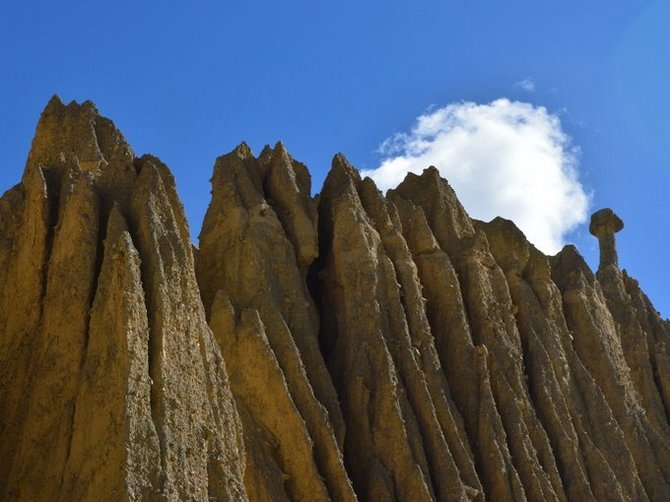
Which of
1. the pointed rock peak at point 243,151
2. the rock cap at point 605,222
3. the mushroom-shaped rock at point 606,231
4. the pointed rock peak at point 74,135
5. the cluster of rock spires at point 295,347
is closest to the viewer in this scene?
the cluster of rock spires at point 295,347

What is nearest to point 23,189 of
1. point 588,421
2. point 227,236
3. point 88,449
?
point 88,449

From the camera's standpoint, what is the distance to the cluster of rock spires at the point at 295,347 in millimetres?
13195

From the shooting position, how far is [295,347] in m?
18.7

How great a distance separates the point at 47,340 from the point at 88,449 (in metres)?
1.87

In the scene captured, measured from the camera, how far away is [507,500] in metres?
20.8

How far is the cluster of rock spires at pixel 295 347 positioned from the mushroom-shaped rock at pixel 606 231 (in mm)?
2955

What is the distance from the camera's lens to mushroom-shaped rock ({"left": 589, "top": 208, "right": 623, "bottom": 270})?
3634 centimetres

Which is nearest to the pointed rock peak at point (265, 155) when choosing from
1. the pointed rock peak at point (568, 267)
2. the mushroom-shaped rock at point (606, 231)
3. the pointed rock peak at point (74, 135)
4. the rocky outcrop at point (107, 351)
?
the pointed rock peak at point (74, 135)

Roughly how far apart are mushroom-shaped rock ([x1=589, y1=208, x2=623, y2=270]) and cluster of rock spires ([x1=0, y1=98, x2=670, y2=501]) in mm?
2955

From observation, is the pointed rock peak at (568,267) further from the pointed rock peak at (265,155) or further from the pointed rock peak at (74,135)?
the pointed rock peak at (74,135)

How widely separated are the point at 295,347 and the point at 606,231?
2094cm

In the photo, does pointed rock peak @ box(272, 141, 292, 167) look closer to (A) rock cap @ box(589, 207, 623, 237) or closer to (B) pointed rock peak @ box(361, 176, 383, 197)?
(B) pointed rock peak @ box(361, 176, 383, 197)

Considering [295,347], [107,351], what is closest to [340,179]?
[295,347]

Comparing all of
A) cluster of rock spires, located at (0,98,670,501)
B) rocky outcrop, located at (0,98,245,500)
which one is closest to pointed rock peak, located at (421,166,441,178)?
cluster of rock spires, located at (0,98,670,501)
